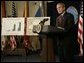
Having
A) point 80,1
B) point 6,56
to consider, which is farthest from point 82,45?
point 6,56

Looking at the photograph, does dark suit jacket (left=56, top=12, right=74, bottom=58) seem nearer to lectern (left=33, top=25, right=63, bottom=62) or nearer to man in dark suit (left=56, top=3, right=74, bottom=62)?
man in dark suit (left=56, top=3, right=74, bottom=62)

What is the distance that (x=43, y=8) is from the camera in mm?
5668

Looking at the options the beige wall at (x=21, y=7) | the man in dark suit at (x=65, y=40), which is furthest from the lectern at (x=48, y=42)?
the beige wall at (x=21, y=7)

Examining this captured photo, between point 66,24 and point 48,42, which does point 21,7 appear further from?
point 48,42

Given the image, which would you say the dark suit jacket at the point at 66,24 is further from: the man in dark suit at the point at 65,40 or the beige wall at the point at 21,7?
the beige wall at the point at 21,7

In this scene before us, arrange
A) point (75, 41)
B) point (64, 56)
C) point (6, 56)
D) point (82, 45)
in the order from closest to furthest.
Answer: point (64, 56) → point (82, 45) → point (75, 41) → point (6, 56)

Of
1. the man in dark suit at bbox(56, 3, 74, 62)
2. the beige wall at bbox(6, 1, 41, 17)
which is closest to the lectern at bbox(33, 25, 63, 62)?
the man in dark suit at bbox(56, 3, 74, 62)

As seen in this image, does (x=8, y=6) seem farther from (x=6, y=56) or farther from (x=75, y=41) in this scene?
(x=75, y=41)

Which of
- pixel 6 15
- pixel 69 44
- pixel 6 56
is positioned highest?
pixel 6 15

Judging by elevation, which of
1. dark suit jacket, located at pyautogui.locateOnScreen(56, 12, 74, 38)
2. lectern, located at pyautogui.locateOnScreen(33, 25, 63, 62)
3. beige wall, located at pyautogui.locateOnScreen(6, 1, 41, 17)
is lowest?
lectern, located at pyautogui.locateOnScreen(33, 25, 63, 62)

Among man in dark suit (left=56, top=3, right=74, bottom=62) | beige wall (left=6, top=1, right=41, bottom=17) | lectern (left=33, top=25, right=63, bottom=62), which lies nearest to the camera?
lectern (left=33, top=25, right=63, bottom=62)

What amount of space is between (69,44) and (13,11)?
70.6 inches

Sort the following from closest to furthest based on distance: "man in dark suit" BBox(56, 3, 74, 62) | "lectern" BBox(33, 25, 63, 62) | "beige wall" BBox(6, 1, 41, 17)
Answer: "lectern" BBox(33, 25, 63, 62), "man in dark suit" BBox(56, 3, 74, 62), "beige wall" BBox(6, 1, 41, 17)

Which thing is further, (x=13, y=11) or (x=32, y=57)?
(x=13, y=11)
